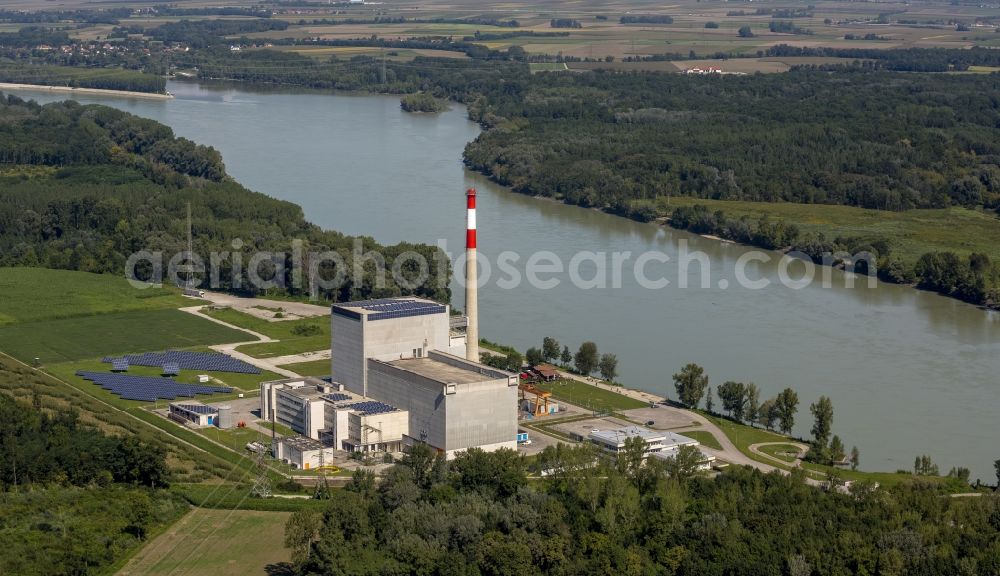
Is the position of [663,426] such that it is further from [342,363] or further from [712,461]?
[342,363]

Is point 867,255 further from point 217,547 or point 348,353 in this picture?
point 217,547

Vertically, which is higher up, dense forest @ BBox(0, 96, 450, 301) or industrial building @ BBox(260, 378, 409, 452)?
dense forest @ BBox(0, 96, 450, 301)

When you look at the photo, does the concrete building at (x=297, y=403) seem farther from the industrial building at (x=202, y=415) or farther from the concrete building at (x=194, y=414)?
the concrete building at (x=194, y=414)

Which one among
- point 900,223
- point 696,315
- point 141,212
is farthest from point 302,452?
point 900,223

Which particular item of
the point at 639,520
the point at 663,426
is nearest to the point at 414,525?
the point at 639,520

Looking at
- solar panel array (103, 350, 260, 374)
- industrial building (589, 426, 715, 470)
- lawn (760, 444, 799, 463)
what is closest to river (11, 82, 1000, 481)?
lawn (760, 444, 799, 463)

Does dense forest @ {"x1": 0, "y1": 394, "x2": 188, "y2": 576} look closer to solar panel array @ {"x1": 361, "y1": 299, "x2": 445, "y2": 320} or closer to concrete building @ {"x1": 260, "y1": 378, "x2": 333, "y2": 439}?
concrete building @ {"x1": 260, "y1": 378, "x2": 333, "y2": 439}
